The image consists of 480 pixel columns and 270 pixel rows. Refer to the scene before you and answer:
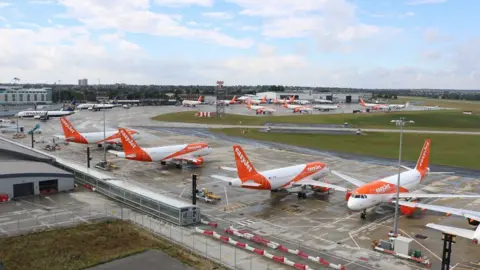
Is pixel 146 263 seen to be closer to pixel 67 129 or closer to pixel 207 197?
pixel 207 197

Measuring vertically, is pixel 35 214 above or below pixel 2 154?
below

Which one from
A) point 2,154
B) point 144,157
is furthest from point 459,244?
point 2,154

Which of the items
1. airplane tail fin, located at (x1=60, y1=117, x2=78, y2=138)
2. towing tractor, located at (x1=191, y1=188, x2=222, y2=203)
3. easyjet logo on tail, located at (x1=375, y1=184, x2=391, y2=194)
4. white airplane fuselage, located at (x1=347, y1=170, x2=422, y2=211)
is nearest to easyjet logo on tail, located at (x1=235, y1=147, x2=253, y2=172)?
towing tractor, located at (x1=191, y1=188, x2=222, y2=203)

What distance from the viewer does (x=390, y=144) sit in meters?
123

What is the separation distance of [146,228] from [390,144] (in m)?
93.7

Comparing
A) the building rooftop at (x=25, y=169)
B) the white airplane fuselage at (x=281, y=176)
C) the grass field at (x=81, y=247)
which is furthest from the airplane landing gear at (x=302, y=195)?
the building rooftop at (x=25, y=169)

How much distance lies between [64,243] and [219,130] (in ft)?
372

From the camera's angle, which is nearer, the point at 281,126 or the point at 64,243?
the point at 64,243

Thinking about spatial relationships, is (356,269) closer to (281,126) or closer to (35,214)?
(35,214)

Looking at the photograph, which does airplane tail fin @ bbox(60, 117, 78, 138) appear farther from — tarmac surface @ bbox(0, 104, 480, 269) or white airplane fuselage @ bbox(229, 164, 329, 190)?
white airplane fuselage @ bbox(229, 164, 329, 190)

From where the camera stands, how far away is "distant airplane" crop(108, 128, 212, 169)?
78.8 meters

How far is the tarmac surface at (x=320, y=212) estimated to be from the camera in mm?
43094

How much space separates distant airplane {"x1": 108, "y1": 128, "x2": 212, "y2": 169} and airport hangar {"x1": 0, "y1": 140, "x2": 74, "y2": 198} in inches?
547

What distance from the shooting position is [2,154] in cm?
7394
